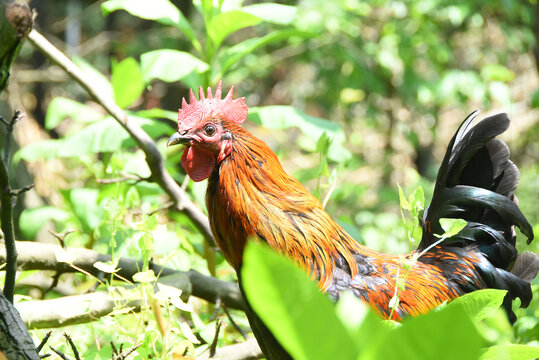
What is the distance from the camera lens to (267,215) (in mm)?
1726

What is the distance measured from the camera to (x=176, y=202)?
209 centimetres

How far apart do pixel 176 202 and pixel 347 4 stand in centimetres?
286

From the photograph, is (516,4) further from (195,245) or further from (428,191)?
(195,245)

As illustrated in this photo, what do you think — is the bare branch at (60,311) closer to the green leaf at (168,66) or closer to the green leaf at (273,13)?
the green leaf at (168,66)

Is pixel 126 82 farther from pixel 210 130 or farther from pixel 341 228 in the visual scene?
pixel 341 228

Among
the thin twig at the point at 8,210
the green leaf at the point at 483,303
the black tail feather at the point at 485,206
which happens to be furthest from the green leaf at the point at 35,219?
the green leaf at the point at 483,303

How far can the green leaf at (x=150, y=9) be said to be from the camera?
81.7 inches

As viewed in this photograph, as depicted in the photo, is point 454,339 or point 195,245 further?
point 195,245

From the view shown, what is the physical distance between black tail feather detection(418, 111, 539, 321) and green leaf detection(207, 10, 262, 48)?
2.84ft

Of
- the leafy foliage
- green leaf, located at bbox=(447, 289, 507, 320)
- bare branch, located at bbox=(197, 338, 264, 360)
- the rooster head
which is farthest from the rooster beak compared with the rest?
green leaf, located at bbox=(447, 289, 507, 320)

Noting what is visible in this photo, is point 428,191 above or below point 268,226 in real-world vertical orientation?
below

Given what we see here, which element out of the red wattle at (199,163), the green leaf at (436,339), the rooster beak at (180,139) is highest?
the rooster beak at (180,139)

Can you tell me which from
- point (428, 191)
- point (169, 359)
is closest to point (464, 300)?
point (169, 359)

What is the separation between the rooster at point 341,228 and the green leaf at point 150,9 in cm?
41
